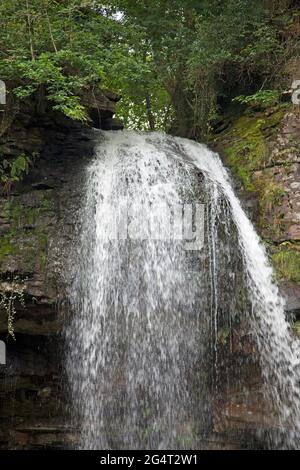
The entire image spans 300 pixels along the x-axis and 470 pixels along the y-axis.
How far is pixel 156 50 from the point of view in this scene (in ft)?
33.6

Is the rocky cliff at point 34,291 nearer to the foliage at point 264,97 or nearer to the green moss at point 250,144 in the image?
the green moss at point 250,144

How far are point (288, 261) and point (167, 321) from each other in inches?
77.3

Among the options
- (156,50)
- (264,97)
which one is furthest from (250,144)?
(156,50)

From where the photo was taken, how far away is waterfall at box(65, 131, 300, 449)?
5.77m

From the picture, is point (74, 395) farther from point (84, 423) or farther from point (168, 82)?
point (168, 82)

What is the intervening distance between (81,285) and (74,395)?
4.65 feet

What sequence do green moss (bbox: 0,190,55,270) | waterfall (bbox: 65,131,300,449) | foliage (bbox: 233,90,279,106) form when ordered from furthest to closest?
foliage (bbox: 233,90,279,106) < green moss (bbox: 0,190,55,270) < waterfall (bbox: 65,131,300,449)

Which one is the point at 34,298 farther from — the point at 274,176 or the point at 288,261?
the point at 274,176

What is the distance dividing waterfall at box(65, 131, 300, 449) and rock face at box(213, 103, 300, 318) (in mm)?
285

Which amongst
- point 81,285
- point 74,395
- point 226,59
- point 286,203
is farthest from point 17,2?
point 74,395

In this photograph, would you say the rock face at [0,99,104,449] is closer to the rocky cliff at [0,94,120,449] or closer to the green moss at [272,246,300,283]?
the rocky cliff at [0,94,120,449]
